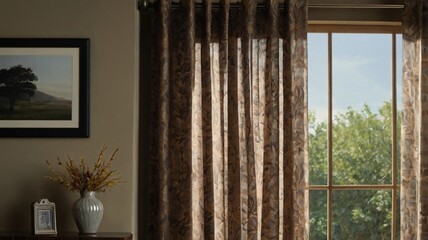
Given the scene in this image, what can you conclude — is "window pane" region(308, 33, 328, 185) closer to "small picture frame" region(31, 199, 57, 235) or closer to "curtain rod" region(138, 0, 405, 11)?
"curtain rod" region(138, 0, 405, 11)

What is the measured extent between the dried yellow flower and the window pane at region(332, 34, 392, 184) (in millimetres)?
1750

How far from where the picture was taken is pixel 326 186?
21.4 feet

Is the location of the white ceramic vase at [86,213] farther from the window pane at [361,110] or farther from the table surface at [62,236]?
the window pane at [361,110]

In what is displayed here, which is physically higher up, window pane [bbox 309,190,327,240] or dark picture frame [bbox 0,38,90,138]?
dark picture frame [bbox 0,38,90,138]

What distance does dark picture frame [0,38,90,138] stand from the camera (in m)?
5.84

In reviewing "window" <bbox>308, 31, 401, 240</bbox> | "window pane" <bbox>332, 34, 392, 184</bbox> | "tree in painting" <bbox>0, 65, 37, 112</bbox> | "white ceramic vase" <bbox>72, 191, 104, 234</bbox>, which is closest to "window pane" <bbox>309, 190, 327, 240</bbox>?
"window" <bbox>308, 31, 401, 240</bbox>

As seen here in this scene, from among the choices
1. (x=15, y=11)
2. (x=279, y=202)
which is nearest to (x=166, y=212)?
(x=279, y=202)

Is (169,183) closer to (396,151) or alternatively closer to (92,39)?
(92,39)

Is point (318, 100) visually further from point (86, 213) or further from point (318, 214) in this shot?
point (86, 213)

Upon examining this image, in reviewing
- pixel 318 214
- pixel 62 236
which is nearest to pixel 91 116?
pixel 62 236

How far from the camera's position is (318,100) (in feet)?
21.5

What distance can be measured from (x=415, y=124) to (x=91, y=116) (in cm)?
231

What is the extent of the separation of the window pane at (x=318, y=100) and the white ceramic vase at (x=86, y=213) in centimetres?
175

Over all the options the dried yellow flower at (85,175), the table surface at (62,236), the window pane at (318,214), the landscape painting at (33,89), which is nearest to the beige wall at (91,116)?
the dried yellow flower at (85,175)
